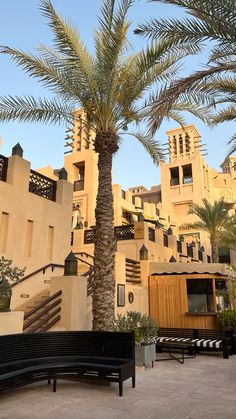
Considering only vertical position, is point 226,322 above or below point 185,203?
below

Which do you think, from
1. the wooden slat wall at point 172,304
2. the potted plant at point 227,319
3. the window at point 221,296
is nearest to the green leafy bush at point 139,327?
the potted plant at point 227,319

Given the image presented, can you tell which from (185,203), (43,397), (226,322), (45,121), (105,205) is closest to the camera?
(43,397)

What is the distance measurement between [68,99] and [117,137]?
2086 millimetres

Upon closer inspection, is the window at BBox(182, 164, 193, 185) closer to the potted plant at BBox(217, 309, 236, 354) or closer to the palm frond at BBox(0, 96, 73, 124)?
the potted plant at BBox(217, 309, 236, 354)

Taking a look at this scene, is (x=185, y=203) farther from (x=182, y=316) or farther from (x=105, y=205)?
(x=105, y=205)

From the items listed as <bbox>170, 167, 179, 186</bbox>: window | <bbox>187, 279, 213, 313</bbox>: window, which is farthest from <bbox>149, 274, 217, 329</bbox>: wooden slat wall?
<bbox>170, 167, 179, 186</bbox>: window

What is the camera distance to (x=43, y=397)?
19.8ft

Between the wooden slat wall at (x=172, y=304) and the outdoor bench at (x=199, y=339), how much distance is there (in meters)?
1.06

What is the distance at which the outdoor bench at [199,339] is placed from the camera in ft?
35.6

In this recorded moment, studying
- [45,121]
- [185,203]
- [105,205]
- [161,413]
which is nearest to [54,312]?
[105,205]

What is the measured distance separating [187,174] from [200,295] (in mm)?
32394

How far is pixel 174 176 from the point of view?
4616 cm

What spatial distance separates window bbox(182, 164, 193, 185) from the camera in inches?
1706

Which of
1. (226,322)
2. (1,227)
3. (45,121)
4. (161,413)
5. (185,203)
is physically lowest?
(161,413)
